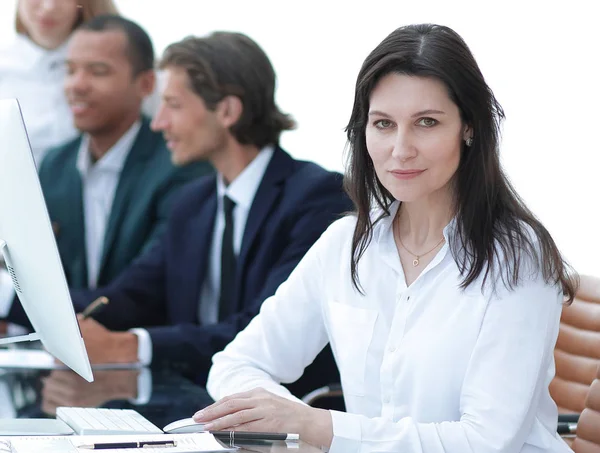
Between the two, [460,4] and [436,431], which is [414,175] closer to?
[436,431]

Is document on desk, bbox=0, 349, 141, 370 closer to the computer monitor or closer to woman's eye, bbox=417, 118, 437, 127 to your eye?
the computer monitor

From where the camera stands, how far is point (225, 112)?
341 centimetres

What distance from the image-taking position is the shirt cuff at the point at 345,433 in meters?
1.65

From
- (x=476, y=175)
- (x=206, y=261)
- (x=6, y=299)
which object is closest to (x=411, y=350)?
(x=476, y=175)

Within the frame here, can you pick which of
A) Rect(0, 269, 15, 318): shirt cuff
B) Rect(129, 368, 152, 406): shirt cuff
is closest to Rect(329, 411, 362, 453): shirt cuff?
Rect(129, 368, 152, 406): shirt cuff

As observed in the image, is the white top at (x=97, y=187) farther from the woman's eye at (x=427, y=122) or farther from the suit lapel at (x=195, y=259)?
the woman's eye at (x=427, y=122)

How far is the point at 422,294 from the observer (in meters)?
1.86

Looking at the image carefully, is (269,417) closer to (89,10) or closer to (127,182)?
(127,182)

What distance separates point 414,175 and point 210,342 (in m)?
1.16

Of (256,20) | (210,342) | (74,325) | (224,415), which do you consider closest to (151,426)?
(224,415)

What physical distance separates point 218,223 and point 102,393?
43.6 inches

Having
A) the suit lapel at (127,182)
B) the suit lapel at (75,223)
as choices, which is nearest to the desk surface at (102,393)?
the suit lapel at (127,182)

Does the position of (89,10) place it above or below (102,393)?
above

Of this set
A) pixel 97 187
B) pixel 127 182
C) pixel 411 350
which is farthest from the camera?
pixel 97 187
